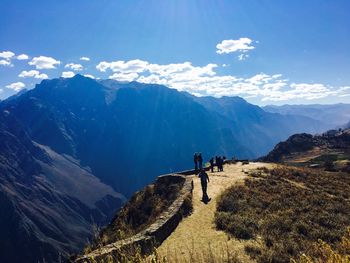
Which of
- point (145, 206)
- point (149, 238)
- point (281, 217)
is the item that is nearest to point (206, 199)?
point (145, 206)

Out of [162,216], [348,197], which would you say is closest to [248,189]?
[348,197]

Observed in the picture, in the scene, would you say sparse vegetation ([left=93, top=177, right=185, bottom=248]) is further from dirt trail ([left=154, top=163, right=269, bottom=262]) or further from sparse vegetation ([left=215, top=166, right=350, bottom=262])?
sparse vegetation ([left=215, top=166, right=350, bottom=262])

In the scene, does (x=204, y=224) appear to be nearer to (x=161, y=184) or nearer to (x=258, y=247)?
(x=258, y=247)

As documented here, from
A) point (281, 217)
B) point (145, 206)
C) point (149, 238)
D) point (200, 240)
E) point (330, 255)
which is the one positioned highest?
point (330, 255)

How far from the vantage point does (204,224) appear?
19000 mm

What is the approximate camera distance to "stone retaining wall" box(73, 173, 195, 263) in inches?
517

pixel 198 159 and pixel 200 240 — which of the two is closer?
pixel 200 240

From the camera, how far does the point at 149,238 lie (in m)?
15.4

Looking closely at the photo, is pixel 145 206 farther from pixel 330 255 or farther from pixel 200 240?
pixel 330 255

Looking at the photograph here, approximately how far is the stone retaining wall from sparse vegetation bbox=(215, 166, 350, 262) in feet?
7.32

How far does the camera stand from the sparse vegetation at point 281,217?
1407cm

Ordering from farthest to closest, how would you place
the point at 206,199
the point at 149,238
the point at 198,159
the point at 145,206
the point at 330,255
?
1. the point at 198,159
2. the point at 145,206
3. the point at 206,199
4. the point at 149,238
5. the point at 330,255

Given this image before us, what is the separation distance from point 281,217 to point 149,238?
7.11 m

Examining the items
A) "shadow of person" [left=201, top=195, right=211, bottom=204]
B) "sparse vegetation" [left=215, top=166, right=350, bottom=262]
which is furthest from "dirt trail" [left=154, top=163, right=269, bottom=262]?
"sparse vegetation" [left=215, top=166, right=350, bottom=262]
